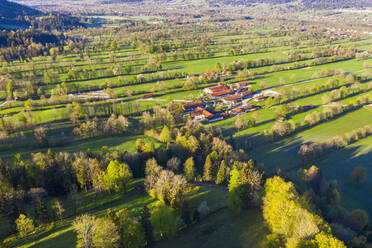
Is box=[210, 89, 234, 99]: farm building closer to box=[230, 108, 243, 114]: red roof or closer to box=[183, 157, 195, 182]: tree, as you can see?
box=[230, 108, 243, 114]: red roof

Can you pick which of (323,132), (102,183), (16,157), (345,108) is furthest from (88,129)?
(345,108)

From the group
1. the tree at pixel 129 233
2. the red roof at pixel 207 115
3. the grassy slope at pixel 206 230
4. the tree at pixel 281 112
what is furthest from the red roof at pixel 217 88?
the tree at pixel 129 233

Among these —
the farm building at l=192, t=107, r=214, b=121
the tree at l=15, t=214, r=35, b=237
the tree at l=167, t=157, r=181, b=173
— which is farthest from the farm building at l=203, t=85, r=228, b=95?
the tree at l=15, t=214, r=35, b=237

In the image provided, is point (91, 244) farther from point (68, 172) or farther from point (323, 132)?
point (323, 132)

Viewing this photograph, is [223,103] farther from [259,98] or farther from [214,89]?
[259,98]

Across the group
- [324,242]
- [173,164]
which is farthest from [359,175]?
[173,164]
